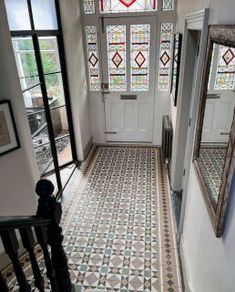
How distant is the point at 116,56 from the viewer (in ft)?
13.1

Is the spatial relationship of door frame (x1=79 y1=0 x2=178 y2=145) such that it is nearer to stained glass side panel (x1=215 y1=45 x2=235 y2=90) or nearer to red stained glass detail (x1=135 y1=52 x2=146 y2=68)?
red stained glass detail (x1=135 y1=52 x2=146 y2=68)

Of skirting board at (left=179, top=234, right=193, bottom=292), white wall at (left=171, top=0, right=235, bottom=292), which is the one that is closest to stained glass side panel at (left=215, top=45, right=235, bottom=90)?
white wall at (left=171, top=0, right=235, bottom=292)

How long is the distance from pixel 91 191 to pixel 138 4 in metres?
2.86

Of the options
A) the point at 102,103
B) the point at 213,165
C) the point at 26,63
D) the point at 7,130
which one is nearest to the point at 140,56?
the point at 102,103

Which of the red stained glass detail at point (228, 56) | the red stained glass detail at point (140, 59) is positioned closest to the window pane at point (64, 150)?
the red stained glass detail at point (140, 59)

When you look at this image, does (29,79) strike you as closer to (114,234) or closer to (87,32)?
(87,32)

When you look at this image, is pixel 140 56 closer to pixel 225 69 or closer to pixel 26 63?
pixel 26 63

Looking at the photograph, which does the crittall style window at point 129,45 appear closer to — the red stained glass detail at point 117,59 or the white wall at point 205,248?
the red stained glass detail at point 117,59

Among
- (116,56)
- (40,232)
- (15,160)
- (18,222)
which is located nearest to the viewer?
(18,222)

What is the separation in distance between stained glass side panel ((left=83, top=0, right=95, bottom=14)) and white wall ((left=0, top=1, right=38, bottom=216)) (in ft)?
7.04

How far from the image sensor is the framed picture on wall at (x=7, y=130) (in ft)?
6.66

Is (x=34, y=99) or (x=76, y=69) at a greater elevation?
(x=76, y=69)

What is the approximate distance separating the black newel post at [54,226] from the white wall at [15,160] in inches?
45.9

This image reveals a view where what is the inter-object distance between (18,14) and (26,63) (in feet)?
1.59
